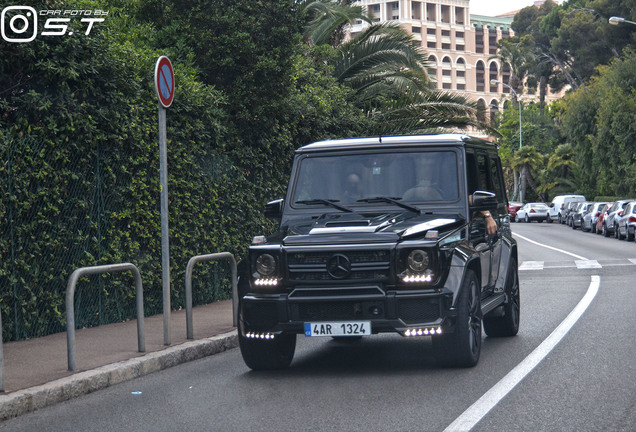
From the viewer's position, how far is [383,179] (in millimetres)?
9305

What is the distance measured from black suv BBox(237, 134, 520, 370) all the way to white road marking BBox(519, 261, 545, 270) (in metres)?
13.6

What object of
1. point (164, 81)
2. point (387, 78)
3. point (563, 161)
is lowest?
point (164, 81)

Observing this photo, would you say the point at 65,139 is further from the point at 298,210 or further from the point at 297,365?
the point at 297,365

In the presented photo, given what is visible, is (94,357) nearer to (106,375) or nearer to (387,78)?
(106,375)

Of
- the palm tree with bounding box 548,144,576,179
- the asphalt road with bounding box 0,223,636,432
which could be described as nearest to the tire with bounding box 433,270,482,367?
the asphalt road with bounding box 0,223,636,432

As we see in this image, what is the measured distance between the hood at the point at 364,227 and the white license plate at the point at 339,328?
70 centimetres

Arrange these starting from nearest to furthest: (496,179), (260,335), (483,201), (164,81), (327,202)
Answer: (260,335) → (483,201) → (327,202) → (164,81) → (496,179)

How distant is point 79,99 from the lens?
1098cm

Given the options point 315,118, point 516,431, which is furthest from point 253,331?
point 315,118

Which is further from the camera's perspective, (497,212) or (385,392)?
(497,212)

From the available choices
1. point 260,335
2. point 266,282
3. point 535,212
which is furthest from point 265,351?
point 535,212

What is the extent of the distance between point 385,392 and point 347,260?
1.18 meters

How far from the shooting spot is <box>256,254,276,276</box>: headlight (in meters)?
8.20

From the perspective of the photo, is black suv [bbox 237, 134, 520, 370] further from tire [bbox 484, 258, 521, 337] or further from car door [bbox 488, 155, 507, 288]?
tire [bbox 484, 258, 521, 337]
